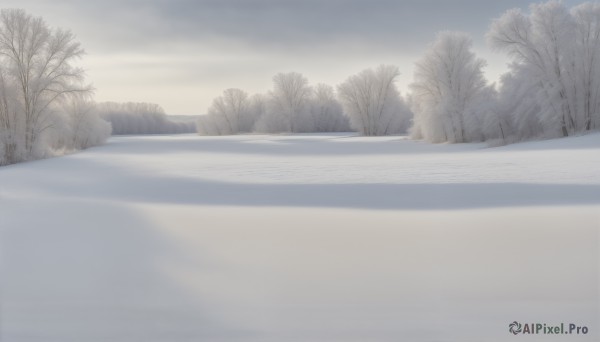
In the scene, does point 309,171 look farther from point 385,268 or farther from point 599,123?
point 599,123

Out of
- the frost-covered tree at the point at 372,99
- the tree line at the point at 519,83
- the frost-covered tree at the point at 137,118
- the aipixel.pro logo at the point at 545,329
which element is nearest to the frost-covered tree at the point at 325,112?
the frost-covered tree at the point at 372,99

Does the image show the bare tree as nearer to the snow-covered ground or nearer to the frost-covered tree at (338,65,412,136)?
the frost-covered tree at (338,65,412,136)

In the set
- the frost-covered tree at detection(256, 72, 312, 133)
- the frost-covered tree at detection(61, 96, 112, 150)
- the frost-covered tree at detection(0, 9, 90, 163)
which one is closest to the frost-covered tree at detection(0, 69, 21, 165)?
the frost-covered tree at detection(0, 9, 90, 163)

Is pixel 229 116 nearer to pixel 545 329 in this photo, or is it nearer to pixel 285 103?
pixel 285 103

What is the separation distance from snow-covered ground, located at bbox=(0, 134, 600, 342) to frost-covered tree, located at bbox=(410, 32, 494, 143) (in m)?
23.8

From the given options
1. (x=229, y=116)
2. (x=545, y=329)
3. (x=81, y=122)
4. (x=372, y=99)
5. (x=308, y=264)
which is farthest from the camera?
→ (x=229, y=116)

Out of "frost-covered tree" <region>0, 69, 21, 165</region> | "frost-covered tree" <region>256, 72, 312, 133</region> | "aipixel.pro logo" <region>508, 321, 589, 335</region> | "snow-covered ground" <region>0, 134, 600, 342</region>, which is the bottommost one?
"aipixel.pro logo" <region>508, 321, 589, 335</region>

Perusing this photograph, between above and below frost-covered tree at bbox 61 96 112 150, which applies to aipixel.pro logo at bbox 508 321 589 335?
below

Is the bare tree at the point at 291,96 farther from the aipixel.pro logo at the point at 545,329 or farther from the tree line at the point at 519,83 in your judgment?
the aipixel.pro logo at the point at 545,329

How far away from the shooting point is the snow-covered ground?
11.5 ft

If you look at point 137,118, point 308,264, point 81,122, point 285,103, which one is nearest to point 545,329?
point 308,264

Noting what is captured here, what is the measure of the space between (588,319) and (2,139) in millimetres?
24846

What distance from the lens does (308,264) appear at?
479cm

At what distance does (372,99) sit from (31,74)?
36440 mm
